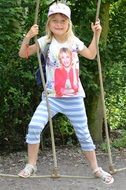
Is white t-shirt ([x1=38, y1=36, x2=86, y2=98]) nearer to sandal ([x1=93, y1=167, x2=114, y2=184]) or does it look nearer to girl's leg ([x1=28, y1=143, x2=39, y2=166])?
girl's leg ([x1=28, y1=143, x2=39, y2=166])

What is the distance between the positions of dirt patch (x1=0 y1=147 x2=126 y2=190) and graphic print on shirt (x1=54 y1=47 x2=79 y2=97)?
112cm

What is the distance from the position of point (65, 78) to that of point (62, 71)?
2.5 inches

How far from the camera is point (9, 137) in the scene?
6.88 metres

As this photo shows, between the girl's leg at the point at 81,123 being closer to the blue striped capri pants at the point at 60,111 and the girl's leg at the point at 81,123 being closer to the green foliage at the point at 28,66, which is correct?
the blue striped capri pants at the point at 60,111

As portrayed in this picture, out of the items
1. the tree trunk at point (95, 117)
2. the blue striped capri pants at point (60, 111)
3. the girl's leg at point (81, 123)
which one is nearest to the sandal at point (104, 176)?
the girl's leg at point (81, 123)

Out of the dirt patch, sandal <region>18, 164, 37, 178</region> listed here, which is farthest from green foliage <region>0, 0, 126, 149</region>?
sandal <region>18, 164, 37, 178</region>

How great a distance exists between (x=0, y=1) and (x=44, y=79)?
5.46 feet

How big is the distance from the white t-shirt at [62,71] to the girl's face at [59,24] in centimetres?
10

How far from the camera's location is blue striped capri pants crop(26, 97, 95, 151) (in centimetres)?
445

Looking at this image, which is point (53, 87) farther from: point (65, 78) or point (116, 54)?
point (116, 54)

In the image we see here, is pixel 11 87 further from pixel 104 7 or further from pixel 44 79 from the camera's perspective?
pixel 44 79

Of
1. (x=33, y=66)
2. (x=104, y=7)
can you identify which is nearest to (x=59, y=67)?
(x=33, y=66)

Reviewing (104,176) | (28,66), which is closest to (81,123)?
(104,176)

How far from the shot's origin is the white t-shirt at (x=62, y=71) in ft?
14.6
